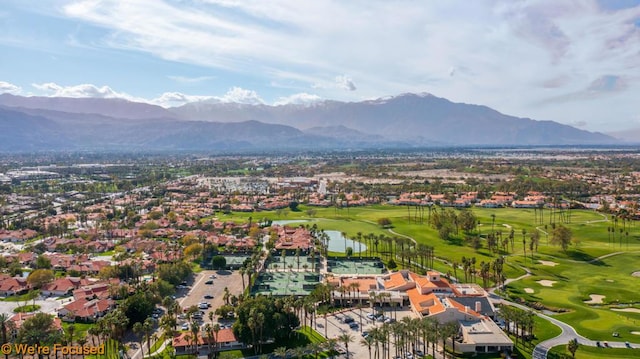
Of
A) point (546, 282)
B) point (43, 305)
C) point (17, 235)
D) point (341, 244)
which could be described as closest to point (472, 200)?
point (341, 244)

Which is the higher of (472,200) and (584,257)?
(472,200)

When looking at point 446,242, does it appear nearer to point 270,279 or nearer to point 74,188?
point 270,279

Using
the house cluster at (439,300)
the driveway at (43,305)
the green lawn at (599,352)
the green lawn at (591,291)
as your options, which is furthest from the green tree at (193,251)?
the green lawn at (599,352)

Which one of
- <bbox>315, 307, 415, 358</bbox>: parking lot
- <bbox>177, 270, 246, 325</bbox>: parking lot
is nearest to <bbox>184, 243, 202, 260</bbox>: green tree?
<bbox>177, 270, 246, 325</bbox>: parking lot

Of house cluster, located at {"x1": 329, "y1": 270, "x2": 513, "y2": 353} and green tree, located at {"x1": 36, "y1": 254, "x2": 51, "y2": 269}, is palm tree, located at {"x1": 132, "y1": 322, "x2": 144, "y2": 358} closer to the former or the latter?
house cluster, located at {"x1": 329, "y1": 270, "x2": 513, "y2": 353}

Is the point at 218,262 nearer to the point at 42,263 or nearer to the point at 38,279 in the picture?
the point at 38,279

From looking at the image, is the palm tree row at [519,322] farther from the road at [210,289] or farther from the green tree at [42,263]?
the green tree at [42,263]

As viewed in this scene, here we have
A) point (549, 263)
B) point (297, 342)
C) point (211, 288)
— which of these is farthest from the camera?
point (549, 263)
